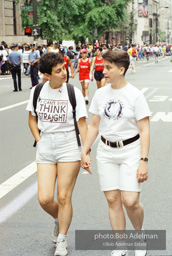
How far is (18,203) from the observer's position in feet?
19.9

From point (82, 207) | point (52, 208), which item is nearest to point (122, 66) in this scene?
point (52, 208)

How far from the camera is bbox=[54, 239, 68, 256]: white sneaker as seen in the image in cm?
445

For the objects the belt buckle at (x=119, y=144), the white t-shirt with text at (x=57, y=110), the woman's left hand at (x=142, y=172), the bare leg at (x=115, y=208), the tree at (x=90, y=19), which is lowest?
the bare leg at (x=115, y=208)

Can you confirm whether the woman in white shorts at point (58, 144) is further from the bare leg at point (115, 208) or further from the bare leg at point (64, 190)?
the bare leg at point (115, 208)

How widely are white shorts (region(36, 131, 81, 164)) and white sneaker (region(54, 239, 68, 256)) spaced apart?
0.66 meters

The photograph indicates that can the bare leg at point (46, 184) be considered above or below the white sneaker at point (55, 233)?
above

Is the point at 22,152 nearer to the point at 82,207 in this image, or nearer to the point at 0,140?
the point at 0,140

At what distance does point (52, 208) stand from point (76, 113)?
82 centimetres

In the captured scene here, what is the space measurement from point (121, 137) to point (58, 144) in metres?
0.61

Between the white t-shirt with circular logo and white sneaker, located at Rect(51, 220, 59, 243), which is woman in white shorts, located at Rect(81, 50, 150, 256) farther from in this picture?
white sneaker, located at Rect(51, 220, 59, 243)

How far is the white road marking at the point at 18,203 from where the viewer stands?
5.65 metres

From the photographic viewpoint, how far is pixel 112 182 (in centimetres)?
418

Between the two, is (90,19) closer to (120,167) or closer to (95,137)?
(95,137)

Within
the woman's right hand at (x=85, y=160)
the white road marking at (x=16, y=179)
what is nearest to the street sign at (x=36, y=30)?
the white road marking at (x=16, y=179)
